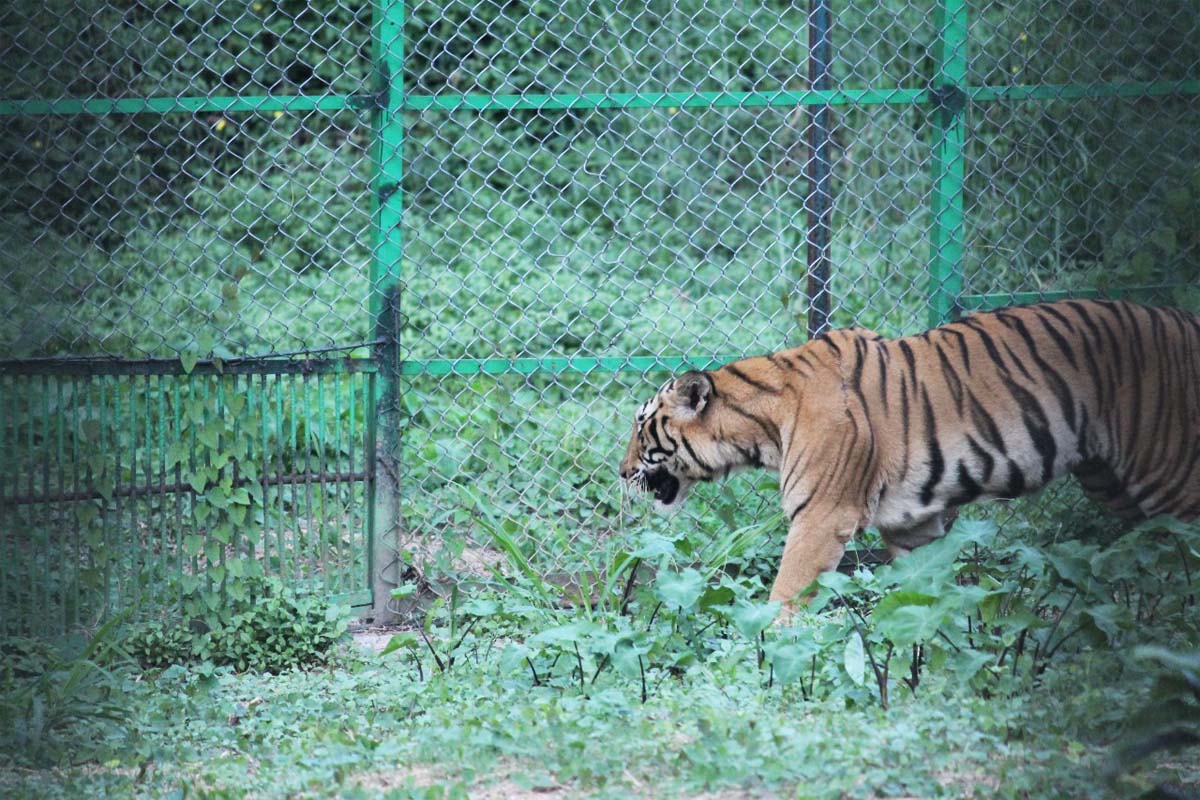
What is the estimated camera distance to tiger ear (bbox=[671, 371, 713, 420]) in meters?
4.83

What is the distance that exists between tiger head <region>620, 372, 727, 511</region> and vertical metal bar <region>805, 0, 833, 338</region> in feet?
2.00

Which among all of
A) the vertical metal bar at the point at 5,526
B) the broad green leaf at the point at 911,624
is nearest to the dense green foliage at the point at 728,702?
the broad green leaf at the point at 911,624

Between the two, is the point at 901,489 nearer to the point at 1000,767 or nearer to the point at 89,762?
the point at 1000,767

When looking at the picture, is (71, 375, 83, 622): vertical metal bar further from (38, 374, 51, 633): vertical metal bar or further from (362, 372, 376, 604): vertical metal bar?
(362, 372, 376, 604): vertical metal bar

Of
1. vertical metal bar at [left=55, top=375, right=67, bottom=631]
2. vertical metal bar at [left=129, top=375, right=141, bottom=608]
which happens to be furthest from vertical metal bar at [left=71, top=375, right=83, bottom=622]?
vertical metal bar at [left=129, top=375, right=141, bottom=608]

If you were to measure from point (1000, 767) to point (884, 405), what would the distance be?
6.17 feet

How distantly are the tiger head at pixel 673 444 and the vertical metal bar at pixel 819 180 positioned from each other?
2.00 ft

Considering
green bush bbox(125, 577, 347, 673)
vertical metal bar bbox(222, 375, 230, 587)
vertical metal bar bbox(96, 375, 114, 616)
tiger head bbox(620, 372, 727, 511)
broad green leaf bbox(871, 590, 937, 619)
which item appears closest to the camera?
broad green leaf bbox(871, 590, 937, 619)

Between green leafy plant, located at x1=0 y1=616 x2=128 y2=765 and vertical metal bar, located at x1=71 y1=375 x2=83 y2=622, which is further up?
vertical metal bar, located at x1=71 y1=375 x2=83 y2=622

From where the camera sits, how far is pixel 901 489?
4691mm

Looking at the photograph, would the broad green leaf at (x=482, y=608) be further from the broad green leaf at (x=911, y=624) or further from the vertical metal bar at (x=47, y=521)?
the vertical metal bar at (x=47, y=521)

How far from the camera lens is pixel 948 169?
513cm

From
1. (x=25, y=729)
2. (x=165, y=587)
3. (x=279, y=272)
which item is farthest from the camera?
(x=279, y=272)

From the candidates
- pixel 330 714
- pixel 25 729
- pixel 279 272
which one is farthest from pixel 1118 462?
pixel 279 272
